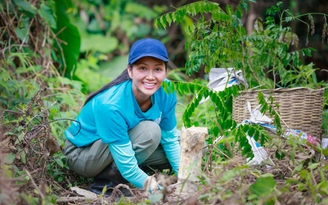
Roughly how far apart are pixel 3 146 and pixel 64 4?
9.01ft

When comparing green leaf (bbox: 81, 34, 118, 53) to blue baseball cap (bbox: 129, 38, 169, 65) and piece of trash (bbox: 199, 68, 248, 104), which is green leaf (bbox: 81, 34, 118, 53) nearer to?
piece of trash (bbox: 199, 68, 248, 104)

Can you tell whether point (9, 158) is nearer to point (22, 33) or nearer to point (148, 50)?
point (148, 50)

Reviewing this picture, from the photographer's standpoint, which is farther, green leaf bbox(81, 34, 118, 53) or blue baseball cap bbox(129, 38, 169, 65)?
green leaf bbox(81, 34, 118, 53)

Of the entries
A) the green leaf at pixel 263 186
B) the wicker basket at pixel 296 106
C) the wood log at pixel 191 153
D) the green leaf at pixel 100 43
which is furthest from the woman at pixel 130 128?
the green leaf at pixel 100 43

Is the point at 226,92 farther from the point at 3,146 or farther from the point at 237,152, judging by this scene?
the point at 3,146

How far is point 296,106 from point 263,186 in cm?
106

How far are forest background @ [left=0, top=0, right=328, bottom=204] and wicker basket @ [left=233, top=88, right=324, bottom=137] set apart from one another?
0.79 ft

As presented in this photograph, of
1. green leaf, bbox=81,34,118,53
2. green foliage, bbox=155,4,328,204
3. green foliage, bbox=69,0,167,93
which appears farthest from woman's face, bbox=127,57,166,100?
green foliage, bbox=69,0,167,93

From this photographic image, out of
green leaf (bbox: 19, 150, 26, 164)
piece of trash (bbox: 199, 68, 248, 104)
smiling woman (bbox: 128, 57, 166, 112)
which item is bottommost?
green leaf (bbox: 19, 150, 26, 164)

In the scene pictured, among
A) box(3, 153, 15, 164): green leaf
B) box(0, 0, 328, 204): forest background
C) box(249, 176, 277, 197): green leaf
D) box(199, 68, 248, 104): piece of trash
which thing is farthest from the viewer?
box(199, 68, 248, 104): piece of trash

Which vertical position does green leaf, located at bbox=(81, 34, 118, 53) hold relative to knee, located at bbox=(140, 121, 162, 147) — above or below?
below

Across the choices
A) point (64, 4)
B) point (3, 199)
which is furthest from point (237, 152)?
point (64, 4)

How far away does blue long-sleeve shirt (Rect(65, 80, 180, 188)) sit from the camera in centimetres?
279

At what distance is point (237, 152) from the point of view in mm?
3135
